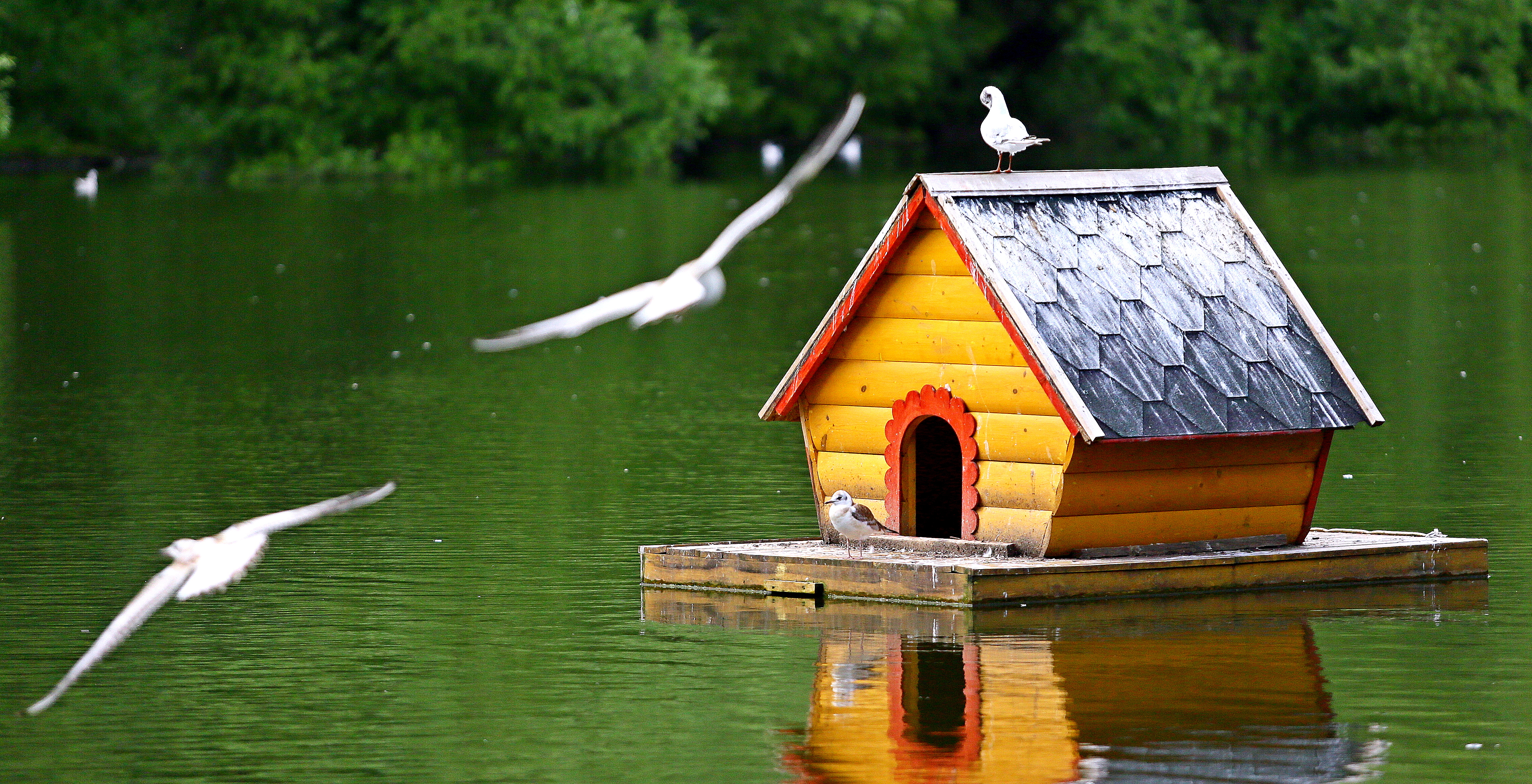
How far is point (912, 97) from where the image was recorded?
8081 cm

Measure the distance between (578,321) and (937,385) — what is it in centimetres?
502

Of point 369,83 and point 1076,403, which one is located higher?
point 369,83

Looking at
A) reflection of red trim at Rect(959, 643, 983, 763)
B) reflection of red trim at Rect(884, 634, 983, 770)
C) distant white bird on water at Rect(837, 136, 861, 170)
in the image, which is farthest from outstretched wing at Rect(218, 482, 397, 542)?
distant white bird on water at Rect(837, 136, 861, 170)

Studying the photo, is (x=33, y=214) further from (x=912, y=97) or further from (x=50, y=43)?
(x=912, y=97)

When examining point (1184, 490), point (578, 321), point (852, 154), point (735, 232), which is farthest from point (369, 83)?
point (578, 321)

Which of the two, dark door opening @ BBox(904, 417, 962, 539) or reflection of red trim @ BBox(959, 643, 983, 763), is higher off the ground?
dark door opening @ BBox(904, 417, 962, 539)

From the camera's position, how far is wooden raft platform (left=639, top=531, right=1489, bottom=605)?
1419 centimetres

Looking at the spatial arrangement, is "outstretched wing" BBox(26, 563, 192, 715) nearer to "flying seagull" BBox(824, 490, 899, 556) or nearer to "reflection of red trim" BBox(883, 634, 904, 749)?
"reflection of red trim" BBox(883, 634, 904, 749)

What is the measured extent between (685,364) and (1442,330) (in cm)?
858

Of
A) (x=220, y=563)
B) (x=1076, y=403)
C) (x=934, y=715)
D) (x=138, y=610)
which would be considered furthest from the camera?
(x=1076, y=403)

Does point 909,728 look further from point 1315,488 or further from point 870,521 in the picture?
point 1315,488

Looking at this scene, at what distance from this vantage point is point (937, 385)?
1496 cm

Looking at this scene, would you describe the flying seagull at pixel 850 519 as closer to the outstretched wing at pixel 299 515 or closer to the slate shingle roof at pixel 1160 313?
the slate shingle roof at pixel 1160 313

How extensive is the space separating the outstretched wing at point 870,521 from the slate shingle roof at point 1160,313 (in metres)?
1.39
